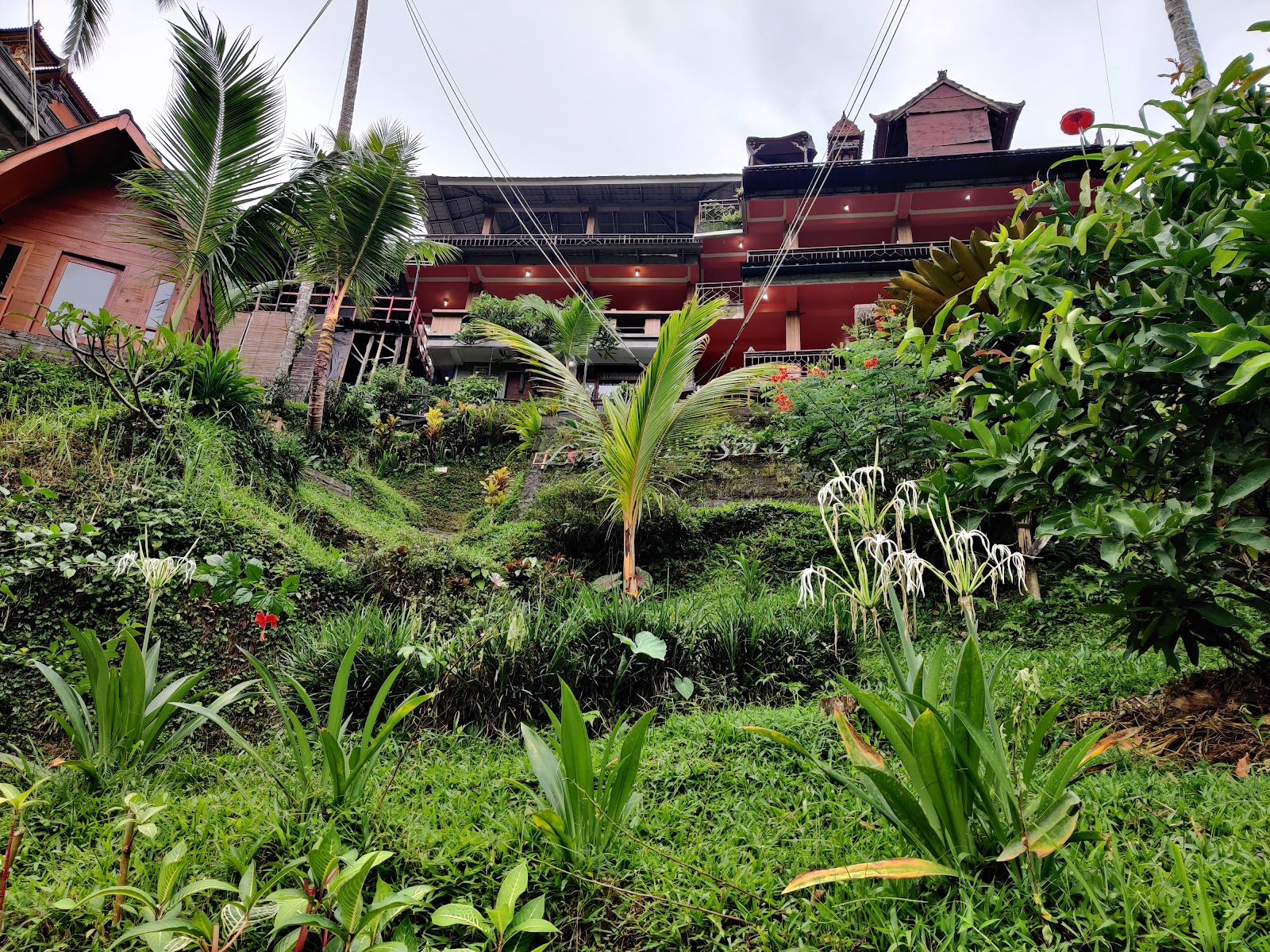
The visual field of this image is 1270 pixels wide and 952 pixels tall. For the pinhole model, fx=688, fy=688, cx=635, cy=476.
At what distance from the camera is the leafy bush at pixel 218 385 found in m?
6.04

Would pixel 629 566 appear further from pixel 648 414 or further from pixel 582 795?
pixel 582 795

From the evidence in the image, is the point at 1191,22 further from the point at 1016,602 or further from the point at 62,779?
the point at 62,779

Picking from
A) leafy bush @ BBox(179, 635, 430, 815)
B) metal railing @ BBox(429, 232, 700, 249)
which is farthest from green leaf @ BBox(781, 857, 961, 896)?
metal railing @ BBox(429, 232, 700, 249)

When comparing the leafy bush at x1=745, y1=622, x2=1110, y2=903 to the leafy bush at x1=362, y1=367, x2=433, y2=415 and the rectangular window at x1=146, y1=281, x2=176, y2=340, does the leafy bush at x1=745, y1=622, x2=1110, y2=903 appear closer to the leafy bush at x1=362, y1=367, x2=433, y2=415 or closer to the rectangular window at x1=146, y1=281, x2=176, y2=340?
the rectangular window at x1=146, y1=281, x2=176, y2=340

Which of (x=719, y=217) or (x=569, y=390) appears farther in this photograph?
(x=719, y=217)

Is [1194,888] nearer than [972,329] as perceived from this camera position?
Yes

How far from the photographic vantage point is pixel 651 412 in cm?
539

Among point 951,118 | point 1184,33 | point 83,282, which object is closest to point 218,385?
point 83,282

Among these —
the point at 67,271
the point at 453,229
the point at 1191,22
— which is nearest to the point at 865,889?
the point at 1191,22

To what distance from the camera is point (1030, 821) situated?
5.93 ft

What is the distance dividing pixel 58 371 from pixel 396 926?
6242 mm

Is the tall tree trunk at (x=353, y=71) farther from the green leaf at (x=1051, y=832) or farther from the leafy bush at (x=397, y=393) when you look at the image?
the green leaf at (x=1051, y=832)

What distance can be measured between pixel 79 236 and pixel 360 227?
3.58 metres

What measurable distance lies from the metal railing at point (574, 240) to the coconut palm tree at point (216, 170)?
1313cm
